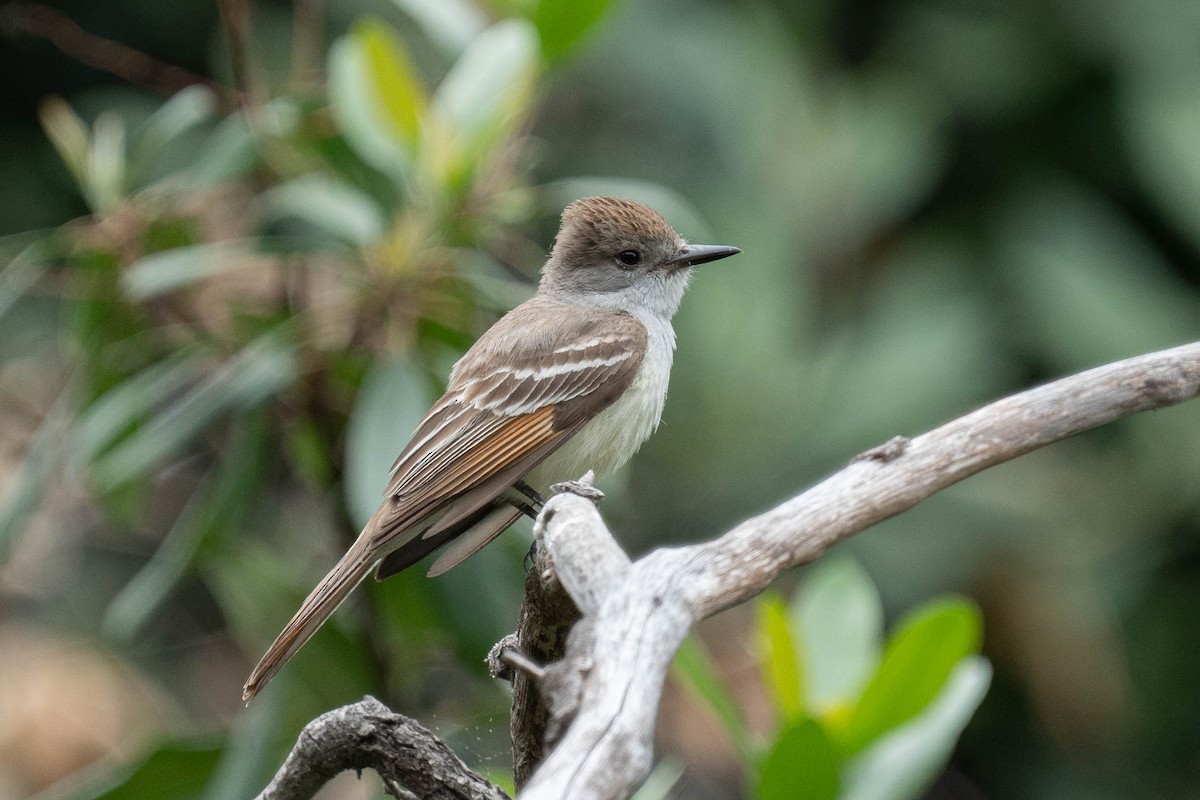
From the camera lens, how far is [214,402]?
369 centimetres

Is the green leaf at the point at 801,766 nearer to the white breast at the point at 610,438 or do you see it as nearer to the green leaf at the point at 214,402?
the white breast at the point at 610,438

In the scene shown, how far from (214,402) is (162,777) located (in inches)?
41.4

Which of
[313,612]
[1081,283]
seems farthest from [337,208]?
[1081,283]

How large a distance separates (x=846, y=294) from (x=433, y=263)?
2.69 meters

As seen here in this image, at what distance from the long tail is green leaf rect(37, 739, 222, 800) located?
2.53 ft

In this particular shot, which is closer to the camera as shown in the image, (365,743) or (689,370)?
(365,743)

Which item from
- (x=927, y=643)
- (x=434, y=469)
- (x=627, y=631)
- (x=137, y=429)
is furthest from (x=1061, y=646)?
(x=627, y=631)

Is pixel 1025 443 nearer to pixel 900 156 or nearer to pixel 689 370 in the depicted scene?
pixel 689 370

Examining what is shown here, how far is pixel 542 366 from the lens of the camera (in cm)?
368

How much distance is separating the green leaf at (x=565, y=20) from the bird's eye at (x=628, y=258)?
714 mm

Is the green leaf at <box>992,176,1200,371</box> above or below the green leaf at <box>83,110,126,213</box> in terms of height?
below

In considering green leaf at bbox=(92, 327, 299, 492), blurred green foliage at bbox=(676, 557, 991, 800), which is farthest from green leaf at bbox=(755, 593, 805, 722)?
green leaf at bbox=(92, 327, 299, 492)

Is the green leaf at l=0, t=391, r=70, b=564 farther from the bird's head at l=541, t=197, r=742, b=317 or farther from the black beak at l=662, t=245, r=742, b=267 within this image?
the black beak at l=662, t=245, r=742, b=267

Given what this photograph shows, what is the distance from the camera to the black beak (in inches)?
158
